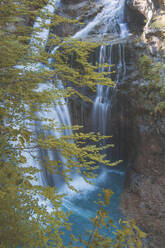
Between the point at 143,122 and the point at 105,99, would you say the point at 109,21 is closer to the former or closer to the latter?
the point at 105,99

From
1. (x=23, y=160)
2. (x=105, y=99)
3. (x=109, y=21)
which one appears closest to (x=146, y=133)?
(x=105, y=99)

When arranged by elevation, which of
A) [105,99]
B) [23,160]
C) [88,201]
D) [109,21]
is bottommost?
[88,201]

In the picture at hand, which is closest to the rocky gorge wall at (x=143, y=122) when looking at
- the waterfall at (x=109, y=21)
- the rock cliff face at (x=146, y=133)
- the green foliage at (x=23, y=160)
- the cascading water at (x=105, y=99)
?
the rock cliff face at (x=146, y=133)

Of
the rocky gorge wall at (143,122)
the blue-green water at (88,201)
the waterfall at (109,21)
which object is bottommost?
the blue-green water at (88,201)

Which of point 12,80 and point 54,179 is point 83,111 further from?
point 12,80

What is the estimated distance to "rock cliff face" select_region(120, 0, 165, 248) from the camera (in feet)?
17.1

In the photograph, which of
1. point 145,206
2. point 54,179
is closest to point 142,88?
point 145,206

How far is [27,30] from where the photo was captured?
2.61 m

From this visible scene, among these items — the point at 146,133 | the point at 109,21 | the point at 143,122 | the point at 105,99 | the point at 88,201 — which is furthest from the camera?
the point at 109,21

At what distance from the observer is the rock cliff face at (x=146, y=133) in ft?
17.1

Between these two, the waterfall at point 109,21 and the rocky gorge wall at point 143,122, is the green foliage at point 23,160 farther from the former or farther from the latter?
the waterfall at point 109,21

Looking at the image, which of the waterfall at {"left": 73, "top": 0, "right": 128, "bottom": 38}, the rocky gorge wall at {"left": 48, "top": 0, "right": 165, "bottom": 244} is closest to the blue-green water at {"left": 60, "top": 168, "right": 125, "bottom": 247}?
the rocky gorge wall at {"left": 48, "top": 0, "right": 165, "bottom": 244}

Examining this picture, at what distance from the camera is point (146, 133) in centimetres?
662

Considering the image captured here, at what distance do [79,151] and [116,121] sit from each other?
5.96 metres
